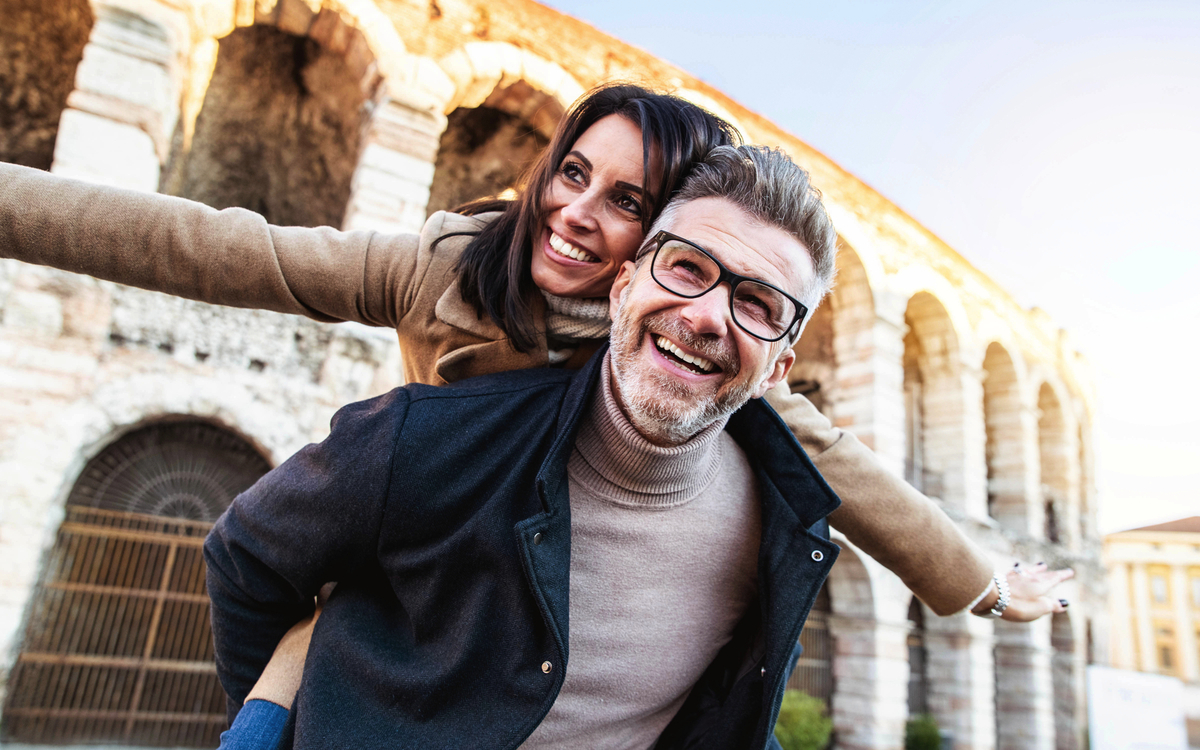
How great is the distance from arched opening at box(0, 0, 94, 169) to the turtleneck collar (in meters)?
8.74

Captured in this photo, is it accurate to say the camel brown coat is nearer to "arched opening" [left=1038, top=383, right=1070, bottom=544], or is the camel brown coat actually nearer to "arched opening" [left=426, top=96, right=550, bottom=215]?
"arched opening" [left=426, top=96, right=550, bottom=215]

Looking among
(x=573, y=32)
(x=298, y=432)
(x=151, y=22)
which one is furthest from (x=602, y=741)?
(x=573, y=32)

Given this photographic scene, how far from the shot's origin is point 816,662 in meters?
9.86

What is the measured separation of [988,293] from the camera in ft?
44.2

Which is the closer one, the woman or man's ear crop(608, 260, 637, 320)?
the woman

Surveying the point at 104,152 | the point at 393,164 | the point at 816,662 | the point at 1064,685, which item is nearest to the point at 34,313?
the point at 104,152

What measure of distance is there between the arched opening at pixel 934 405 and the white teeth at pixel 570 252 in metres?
11.4

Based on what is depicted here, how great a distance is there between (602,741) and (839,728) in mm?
9447

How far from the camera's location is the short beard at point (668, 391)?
1.54 m

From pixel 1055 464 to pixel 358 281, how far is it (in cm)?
1746

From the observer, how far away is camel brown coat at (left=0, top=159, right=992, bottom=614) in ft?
4.39

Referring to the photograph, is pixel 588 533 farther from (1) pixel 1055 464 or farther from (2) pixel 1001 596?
(1) pixel 1055 464

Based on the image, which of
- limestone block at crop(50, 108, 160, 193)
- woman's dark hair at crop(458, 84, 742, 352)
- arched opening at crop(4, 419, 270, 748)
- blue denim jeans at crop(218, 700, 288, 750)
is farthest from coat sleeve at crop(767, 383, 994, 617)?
limestone block at crop(50, 108, 160, 193)

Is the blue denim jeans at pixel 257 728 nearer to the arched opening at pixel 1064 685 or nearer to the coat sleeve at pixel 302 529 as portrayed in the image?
the coat sleeve at pixel 302 529
